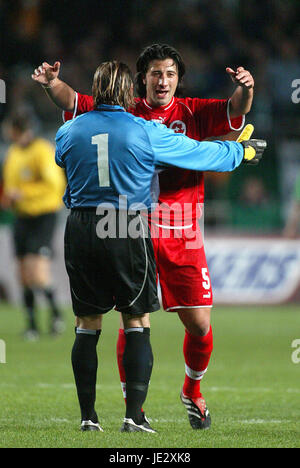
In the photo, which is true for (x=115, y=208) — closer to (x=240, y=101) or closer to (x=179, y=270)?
(x=179, y=270)

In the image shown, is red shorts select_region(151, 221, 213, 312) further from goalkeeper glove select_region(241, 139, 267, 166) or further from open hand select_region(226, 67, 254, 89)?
open hand select_region(226, 67, 254, 89)

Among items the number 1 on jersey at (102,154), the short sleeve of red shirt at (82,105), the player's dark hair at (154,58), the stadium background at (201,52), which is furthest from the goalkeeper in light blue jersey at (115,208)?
the stadium background at (201,52)

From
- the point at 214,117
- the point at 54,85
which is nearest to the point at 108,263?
the point at 54,85

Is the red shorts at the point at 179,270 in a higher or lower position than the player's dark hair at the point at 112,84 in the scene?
lower

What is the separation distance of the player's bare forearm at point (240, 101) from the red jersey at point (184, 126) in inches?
1.6

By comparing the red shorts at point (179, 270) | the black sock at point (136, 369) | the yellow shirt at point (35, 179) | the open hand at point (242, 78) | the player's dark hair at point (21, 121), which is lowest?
the black sock at point (136, 369)

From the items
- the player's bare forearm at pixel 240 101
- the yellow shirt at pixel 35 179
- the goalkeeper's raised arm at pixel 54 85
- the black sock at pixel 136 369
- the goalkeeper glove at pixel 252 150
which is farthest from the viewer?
the yellow shirt at pixel 35 179

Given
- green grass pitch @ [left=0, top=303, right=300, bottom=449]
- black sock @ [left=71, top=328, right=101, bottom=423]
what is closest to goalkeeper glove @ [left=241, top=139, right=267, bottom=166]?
black sock @ [left=71, top=328, right=101, bottom=423]

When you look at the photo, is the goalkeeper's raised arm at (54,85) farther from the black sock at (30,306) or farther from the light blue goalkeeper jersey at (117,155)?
the black sock at (30,306)

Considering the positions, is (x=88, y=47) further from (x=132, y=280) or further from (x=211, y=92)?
(x=132, y=280)

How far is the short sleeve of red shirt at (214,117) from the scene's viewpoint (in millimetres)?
5492

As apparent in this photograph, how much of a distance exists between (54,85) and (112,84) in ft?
1.94

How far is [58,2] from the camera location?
2033 cm

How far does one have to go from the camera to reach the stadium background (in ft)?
59.8
